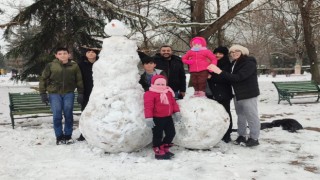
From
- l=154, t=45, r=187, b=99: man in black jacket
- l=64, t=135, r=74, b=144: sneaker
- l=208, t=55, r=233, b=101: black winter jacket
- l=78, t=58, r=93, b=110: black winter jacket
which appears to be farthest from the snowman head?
l=64, t=135, r=74, b=144: sneaker

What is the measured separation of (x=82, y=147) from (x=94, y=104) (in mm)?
846

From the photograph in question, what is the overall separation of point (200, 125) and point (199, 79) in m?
0.75

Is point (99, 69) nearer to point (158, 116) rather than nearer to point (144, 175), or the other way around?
point (158, 116)

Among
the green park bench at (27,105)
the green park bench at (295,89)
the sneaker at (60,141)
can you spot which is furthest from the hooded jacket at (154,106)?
the green park bench at (295,89)

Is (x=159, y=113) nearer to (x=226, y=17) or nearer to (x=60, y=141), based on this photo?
(x=60, y=141)

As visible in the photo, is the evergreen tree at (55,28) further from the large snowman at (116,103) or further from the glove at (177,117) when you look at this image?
the glove at (177,117)

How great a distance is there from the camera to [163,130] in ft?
16.6

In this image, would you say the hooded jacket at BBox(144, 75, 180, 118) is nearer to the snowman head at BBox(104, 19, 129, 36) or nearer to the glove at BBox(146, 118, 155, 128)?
the glove at BBox(146, 118, 155, 128)

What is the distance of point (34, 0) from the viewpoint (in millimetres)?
12773

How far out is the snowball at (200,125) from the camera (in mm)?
5098

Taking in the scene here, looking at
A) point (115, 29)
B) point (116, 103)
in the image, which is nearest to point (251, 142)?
point (116, 103)

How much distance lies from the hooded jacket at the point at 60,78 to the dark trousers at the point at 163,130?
1725 millimetres

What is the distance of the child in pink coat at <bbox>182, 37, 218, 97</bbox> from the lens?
532 cm

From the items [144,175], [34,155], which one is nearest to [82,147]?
[34,155]
